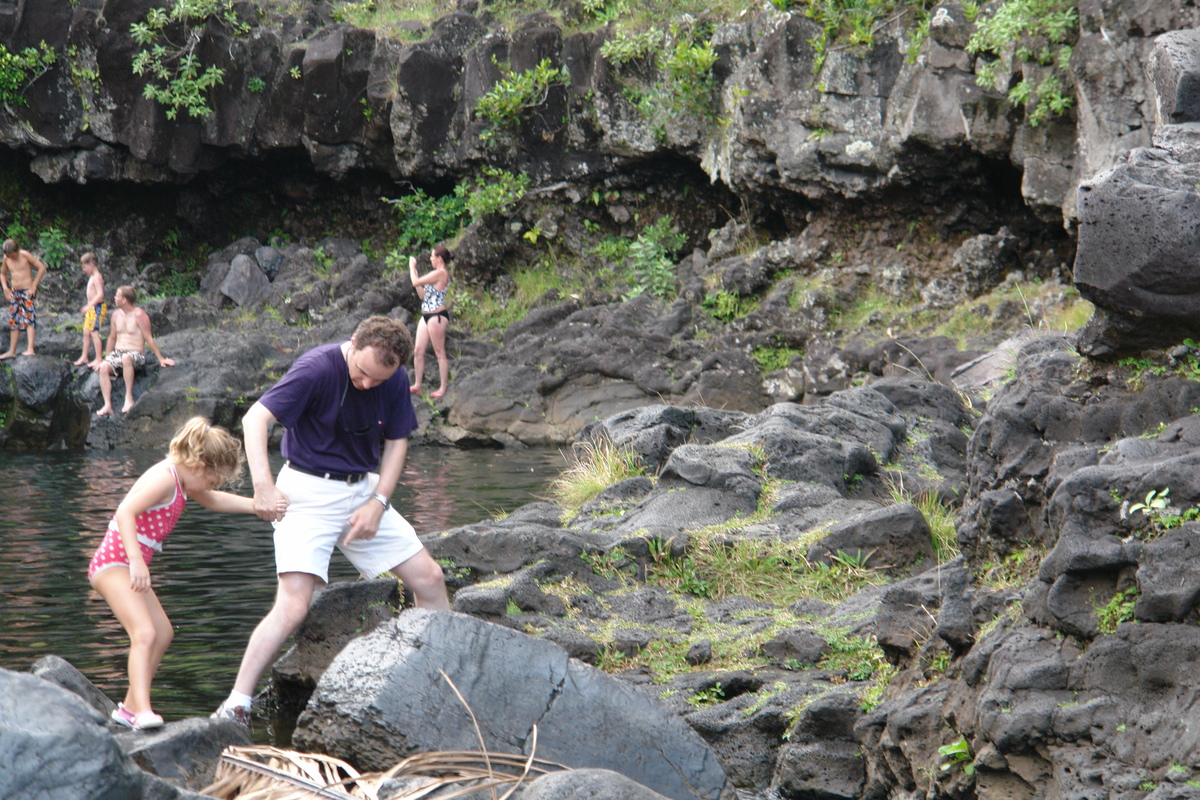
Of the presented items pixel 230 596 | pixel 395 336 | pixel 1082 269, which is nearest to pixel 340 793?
pixel 395 336

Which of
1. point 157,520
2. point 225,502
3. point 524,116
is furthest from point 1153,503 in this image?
point 524,116

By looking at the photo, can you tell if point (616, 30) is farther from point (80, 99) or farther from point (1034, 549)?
point (1034, 549)

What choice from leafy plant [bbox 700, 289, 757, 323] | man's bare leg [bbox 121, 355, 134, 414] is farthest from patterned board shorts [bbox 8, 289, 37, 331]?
leafy plant [bbox 700, 289, 757, 323]

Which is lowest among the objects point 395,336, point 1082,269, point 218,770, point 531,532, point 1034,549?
point 531,532

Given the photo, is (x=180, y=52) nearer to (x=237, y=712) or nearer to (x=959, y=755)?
(x=237, y=712)

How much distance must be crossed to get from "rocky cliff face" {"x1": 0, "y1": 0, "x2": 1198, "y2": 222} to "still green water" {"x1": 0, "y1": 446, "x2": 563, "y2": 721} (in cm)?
723

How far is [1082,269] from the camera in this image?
161 inches

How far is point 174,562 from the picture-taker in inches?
357

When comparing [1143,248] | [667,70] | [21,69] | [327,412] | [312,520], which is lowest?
[312,520]

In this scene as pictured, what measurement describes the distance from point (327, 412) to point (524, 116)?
699 inches

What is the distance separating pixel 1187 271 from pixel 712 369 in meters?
13.3

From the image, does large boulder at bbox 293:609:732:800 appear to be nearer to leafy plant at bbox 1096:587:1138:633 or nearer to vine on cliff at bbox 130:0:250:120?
leafy plant at bbox 1096:587:1138:633

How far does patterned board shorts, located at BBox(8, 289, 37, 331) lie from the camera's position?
60.5 ft

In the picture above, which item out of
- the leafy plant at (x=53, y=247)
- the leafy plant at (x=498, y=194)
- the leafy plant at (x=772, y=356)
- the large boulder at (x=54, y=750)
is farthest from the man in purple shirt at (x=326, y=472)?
the leafy plant at (x=53, y=247)
